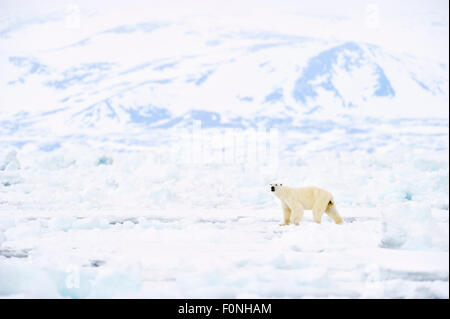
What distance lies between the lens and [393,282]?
2.49 metres

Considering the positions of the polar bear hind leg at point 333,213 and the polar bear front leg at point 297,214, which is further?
the polar bear hind leg at point 333,213

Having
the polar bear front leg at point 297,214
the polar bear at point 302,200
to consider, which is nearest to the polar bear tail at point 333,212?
the polar bear at point 302,200

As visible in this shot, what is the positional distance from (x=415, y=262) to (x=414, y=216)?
19.5 inches

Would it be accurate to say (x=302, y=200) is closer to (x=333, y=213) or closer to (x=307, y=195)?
(x=307, y=195)

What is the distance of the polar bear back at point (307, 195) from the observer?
4234mm

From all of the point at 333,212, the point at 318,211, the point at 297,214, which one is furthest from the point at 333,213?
the point at 297,214

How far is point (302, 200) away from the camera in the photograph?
14.0 ft

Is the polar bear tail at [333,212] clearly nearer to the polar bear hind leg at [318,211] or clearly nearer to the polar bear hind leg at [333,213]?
the polar bear hind leg at [333,213]

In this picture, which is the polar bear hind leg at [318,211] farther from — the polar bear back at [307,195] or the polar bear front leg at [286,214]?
the polar bear front leg at [286,214]

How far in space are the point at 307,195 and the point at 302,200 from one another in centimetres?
5

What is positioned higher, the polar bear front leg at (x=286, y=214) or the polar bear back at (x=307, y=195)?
the polar bear back at (x=307, y=195)

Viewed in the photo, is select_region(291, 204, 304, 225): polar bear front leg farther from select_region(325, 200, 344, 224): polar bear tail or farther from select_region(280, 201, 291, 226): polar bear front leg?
select_region(325, 200, 344, 224): polar bear tail
